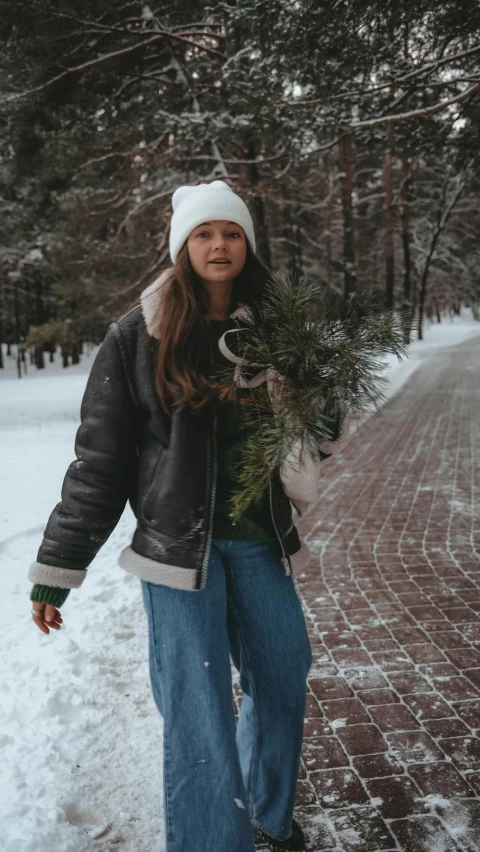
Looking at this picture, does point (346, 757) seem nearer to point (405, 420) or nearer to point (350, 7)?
point (350, 7)

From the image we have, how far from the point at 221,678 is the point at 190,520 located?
0.45 meters

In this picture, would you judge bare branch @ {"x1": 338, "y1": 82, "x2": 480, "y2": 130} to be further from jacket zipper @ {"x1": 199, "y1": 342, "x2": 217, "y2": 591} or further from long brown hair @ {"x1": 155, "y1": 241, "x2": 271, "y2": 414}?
jacket zipper @ {"x1": 199, "y1": 342, "x2": 217, "y2": 591}

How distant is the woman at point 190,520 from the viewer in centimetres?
170

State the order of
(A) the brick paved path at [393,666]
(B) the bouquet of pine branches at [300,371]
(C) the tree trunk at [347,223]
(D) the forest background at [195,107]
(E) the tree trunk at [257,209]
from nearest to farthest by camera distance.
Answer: (B) the bouquet of pine branches at [300,371] < (A) the brick paved path at [393,666] < (D) the forest background at [195,107] < (E) the tree trunk at [257,209] < (C) the tree trunk at [347,223]

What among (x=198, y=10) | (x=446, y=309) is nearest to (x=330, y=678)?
(x=198, y=10)

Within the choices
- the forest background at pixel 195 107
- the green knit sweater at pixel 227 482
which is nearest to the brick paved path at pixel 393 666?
the green knit sweater at pixel 227 482

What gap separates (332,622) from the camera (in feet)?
12.9

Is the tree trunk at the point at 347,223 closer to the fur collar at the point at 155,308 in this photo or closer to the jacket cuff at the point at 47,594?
the fur collar at the point at 155,308

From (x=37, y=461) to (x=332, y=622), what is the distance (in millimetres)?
6062

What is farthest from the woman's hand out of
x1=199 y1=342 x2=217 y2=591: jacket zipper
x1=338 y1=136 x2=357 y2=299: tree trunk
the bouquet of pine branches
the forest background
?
x1=338 y1=136 x2=357 y2=299: tree trunk

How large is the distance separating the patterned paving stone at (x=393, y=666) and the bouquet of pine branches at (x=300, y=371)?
257 millimetres

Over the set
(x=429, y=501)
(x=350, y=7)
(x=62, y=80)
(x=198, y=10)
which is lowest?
(x=429, y=501)

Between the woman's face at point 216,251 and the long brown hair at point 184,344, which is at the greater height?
the woman's face at point 216,251

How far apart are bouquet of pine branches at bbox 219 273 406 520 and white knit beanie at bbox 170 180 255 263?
10.8 inches
